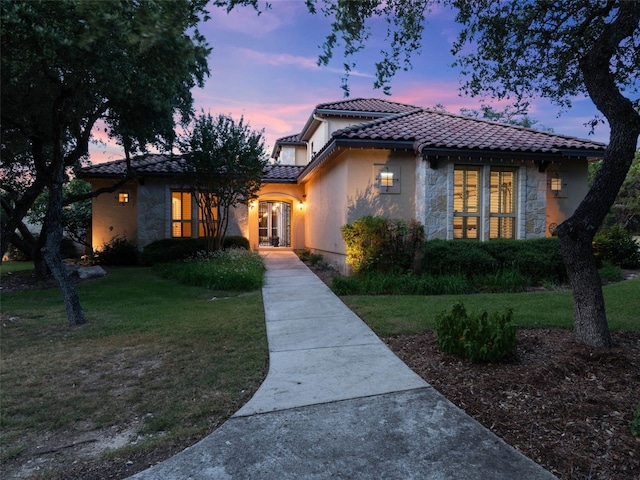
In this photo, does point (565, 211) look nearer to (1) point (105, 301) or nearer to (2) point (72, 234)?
(1) point (105, 301)

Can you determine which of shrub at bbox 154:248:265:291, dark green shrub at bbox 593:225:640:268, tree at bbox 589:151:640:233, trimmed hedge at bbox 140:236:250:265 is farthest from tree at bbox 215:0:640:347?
tree at bbox 589:151:640:233

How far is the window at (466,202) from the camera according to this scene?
35.7ft

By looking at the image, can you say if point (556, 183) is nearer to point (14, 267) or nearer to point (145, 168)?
point (145, 168)

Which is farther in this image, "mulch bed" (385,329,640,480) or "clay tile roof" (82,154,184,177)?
"clay tile roof" (82,154,184,177)

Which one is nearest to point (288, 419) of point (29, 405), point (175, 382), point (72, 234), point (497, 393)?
point (175, 382)

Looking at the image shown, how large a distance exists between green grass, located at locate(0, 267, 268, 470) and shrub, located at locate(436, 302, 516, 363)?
2104 millimetres

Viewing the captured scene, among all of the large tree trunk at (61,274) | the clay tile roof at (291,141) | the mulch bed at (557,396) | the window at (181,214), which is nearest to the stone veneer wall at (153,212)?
the window at (181,214)

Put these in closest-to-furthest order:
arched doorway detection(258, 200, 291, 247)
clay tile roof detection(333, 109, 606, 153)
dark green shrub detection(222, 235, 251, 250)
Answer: clay tile roof detection(333, 109, 606, 153) < dark green shrub detection(222, 235, 251, 250) < arched doorway detection(258, 200, 291, 247)

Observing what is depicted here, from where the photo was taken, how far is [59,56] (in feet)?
20.5

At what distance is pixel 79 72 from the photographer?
662 cm

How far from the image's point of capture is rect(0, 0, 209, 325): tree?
122 inches

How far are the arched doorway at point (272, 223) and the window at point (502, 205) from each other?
15170 millimetres

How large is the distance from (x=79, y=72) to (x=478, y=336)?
7.44m

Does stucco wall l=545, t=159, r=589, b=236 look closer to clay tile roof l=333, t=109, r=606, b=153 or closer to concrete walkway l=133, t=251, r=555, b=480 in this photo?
clay tile roof l=333, t=109, r=606, b=153
